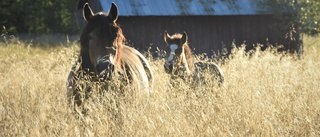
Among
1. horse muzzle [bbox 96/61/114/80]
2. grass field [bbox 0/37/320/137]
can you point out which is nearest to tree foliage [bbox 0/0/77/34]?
grass field [bbox 0/37/320/137]

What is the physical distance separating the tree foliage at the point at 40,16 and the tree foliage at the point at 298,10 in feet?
68.7

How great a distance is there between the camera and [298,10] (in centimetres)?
2077

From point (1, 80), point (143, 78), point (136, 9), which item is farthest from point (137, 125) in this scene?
point (136, 9)

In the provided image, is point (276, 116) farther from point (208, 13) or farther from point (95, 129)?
point (208, 13)

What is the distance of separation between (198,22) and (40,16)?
22632 millimetres

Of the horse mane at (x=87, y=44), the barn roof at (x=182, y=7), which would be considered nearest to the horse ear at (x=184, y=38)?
the horse mane at (x=87, y=44)

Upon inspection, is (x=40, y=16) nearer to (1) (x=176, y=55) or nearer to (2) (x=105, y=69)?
(1) (x=176, y=55)

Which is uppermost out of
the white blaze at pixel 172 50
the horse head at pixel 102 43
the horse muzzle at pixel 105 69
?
the white blaze at pixel 172 50

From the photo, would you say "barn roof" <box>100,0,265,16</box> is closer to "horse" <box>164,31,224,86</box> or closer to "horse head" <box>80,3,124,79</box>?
"horse" <box>164,31,224,86</box>

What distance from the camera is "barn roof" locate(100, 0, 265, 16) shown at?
19.4m

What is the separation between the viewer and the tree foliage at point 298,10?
20.5 meters

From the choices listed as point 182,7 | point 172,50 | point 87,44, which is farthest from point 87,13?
point 182,7

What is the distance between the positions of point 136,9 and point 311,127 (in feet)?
50.2

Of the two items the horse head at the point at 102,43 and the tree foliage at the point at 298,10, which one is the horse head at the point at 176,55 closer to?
the horse head at the point at 102,43
